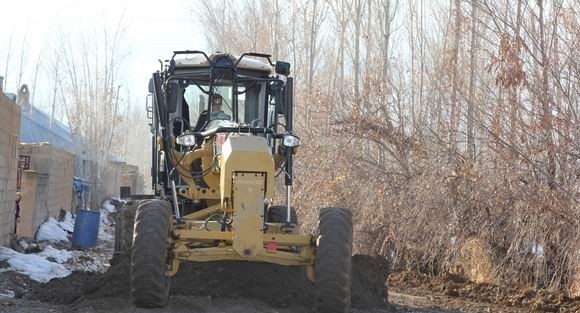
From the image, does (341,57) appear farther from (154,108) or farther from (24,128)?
(154,108)

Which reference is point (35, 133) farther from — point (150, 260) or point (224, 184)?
point (150, 260)

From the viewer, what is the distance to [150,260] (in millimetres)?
7602

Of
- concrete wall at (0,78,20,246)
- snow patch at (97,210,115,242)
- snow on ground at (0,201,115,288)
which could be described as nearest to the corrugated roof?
snow patch at (97,210,115,242)

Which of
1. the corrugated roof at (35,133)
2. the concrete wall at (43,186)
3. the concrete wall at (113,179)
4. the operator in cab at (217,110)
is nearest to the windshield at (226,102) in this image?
the operator in cab at (217,110)

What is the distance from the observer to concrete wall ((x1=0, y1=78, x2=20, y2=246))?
13.3m

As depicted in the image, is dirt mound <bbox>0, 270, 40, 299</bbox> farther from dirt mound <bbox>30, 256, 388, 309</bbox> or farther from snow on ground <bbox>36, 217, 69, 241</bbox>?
snow on ground <bbox>36, 217, 69, 241</bbox>

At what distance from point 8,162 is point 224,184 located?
7.02 meters

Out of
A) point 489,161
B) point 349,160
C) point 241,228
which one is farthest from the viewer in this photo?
point 349,160

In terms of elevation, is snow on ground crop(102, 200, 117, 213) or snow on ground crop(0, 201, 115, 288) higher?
snow on ground crop(102, 200, 117, 213)

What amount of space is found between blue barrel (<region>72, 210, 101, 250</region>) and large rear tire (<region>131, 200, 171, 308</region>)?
382 inches

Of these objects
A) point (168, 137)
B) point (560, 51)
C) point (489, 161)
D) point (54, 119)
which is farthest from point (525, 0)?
point (54, 119)

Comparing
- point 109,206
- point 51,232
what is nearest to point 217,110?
point 51,232

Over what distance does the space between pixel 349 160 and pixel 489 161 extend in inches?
140

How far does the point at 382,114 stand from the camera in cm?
1627
